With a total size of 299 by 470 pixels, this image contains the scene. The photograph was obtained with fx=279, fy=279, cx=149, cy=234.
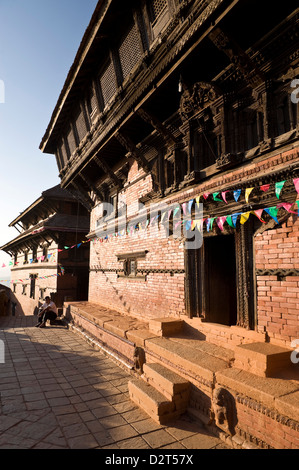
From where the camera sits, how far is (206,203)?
552cm

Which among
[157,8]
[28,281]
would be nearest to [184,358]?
[157,8]

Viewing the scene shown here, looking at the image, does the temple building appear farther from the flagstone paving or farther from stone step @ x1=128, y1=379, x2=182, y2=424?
the flagstone paving

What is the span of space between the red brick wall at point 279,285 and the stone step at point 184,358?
0.91 m

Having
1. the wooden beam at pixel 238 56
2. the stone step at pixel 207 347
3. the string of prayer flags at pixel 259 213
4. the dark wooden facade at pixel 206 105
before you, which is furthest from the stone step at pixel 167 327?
the wooden beam at pixel 238 56

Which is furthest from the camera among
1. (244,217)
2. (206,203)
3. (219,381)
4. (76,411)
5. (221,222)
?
(206,203)

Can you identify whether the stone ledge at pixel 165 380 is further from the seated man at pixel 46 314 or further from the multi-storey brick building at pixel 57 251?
the multi-storey brick building at pixel 57 251

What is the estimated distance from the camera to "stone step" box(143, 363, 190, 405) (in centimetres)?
396

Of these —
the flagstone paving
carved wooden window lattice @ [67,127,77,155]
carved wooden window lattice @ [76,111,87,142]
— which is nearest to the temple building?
the flagstone paving

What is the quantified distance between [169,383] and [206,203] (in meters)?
3.25

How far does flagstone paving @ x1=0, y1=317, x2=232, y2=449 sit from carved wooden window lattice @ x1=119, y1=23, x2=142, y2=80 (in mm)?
7278

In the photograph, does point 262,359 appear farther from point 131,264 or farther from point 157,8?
point 157,8

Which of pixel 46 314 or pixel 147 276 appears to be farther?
pixel 46 314

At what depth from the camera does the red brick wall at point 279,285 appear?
12.6 ft
